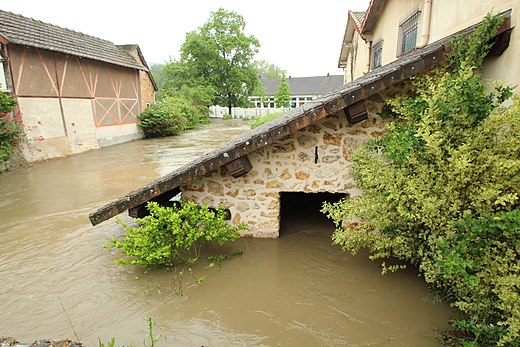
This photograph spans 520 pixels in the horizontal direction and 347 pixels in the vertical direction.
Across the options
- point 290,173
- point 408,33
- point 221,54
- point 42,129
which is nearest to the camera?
point 290,173

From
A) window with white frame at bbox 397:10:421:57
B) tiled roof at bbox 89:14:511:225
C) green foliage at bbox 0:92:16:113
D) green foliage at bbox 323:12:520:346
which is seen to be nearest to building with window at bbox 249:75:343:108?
green foliage at bbox 0:92:16:113

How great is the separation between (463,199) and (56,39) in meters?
16.6

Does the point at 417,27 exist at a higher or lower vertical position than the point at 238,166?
higher

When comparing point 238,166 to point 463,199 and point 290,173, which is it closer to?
point 290,173

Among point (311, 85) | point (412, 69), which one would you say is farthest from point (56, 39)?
point (311, 85)

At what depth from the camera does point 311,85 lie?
52625mm

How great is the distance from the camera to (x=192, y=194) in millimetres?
5023

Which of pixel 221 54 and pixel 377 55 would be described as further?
pixel 221 54

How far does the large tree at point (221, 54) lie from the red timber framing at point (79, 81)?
66.5 feet

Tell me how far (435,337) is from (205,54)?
40340 mm

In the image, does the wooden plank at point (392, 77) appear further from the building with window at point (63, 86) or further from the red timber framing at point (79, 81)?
the red timber framing at point (79, 81)

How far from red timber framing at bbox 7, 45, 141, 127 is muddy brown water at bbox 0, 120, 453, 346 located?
855 centimetres

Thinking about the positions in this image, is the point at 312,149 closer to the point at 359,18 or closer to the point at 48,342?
the point at 48,342

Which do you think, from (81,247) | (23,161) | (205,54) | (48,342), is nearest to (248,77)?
(205,54)
